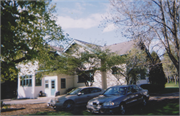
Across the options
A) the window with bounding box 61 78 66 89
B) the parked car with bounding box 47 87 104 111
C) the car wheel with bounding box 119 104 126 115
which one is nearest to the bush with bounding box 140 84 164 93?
the parked car with bounding box 47 87 104 111

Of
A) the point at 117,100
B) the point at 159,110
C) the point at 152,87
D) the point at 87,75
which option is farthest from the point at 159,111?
the point at 152,87

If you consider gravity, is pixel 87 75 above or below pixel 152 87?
above

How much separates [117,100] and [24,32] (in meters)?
7.61

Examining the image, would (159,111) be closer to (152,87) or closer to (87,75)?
(87,75)

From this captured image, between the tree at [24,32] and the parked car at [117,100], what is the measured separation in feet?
13.9

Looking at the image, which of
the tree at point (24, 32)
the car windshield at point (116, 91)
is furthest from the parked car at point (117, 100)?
the tree at point (24, 32)

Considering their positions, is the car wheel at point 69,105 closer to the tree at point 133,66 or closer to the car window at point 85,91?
the car window at point 85,91

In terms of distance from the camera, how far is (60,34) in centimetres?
1334

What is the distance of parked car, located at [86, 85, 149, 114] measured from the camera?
8211 millimetres

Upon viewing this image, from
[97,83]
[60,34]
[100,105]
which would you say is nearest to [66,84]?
[97,83]

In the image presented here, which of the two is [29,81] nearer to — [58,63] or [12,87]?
[12,87]

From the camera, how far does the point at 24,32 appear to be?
10.6 meters

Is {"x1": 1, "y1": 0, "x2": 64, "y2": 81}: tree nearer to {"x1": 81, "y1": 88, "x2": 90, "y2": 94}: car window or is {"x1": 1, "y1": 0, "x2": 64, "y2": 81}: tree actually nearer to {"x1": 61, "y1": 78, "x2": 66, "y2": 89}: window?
{"x1": 81, "y1": 88, "x2": 90, "y2": 94}: car window

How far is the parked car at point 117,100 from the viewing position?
323 inches
